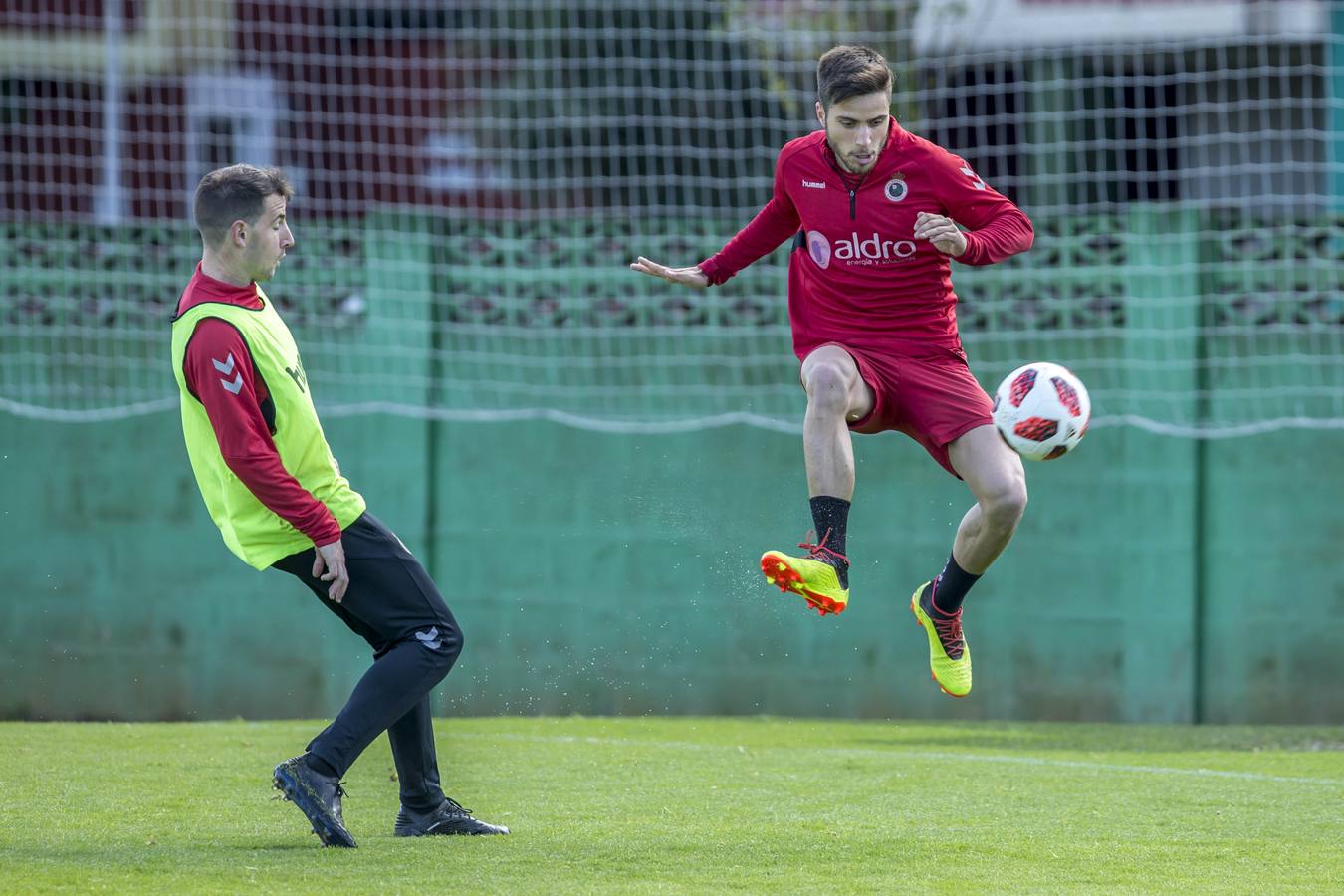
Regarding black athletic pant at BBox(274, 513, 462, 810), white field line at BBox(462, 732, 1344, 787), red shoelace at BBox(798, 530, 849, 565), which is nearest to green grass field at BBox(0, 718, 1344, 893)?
white field line at BBox(462, 732, 1344, 787)

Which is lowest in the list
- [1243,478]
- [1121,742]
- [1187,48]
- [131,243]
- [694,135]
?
[1121,742]

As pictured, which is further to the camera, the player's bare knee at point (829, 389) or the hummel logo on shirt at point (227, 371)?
the player's bare knee at point (829, 389)

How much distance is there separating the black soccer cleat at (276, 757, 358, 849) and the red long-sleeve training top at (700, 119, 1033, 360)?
7.92 ft

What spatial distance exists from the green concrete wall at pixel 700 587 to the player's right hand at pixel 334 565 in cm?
517

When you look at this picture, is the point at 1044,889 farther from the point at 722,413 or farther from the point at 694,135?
the point at 694,135

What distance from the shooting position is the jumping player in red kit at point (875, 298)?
638 centimetres

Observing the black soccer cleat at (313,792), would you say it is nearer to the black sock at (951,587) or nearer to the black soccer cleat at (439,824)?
the black soccer cleat at (439,824)

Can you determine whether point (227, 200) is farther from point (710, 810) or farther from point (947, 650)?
point (947, 650)

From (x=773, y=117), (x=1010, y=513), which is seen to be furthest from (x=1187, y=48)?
(x=1010, y=513)

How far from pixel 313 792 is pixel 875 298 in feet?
8.98

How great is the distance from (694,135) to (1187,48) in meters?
5.65

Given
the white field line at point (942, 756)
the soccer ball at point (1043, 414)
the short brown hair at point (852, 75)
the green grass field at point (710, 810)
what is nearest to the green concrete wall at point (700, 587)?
the green grass field at point (710, 810)

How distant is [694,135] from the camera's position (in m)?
14.7

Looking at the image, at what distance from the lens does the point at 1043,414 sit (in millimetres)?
6477
